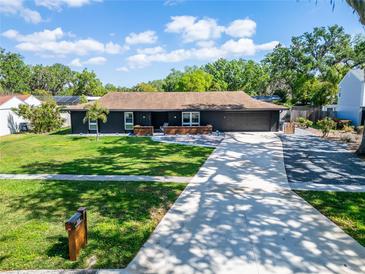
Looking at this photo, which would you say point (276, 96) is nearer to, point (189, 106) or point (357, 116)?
point (357, 116)

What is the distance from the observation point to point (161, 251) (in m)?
5.21

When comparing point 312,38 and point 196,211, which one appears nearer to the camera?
point 196,211

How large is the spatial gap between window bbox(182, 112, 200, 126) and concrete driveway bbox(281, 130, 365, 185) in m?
7.75

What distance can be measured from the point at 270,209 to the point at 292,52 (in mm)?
37059

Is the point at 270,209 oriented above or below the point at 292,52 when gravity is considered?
below

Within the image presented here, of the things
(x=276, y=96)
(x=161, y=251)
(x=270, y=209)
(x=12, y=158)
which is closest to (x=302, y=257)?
(x=270, y=209)

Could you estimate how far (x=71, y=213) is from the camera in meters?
6.98

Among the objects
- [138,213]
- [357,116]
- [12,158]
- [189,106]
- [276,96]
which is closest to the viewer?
[138,213]

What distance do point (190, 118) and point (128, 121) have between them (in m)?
5.31

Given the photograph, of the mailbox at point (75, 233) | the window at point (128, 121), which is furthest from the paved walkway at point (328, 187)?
the window at point (128, 121)

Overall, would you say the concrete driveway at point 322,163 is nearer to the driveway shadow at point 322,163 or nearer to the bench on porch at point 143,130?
the driveway shadow at point 322,163

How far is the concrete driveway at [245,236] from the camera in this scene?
477 centimetres

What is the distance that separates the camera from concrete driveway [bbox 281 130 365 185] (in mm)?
9844

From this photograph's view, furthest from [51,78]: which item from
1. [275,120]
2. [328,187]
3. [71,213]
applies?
[328,187]
